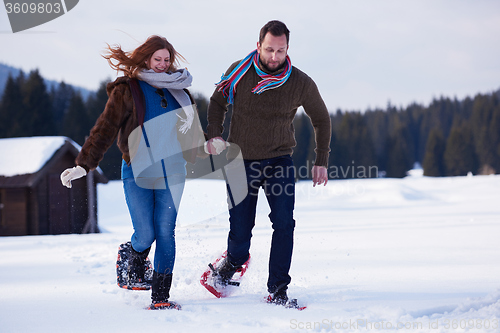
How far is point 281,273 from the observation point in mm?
3287

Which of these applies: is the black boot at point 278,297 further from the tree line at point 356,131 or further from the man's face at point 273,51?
the tree line at point 356,131

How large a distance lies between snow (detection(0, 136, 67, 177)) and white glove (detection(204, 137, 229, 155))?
12.0m

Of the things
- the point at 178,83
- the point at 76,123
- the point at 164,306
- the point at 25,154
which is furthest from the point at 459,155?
the point at 164,306

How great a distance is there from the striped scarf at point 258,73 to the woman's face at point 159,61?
19.0 inches

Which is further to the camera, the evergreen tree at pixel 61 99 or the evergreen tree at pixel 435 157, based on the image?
the evergreen tree at pixel 435 157

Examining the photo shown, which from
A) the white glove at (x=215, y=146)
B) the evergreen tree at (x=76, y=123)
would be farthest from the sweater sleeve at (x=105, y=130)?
the evergreen tree at (x=76, y=123)

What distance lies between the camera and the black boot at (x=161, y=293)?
3.07 metres

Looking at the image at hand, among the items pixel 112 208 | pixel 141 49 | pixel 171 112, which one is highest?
pixel 141 49

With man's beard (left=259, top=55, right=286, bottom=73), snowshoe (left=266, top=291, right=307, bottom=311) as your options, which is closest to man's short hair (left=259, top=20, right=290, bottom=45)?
man's beard (left=259, top=55, right=286, bottom=73)

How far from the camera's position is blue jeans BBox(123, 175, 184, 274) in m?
3.16

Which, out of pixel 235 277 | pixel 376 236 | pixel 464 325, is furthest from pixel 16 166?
pixel 464 325

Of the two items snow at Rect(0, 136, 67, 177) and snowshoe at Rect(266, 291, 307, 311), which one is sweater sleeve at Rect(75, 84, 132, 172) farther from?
snow at Rect(0, 136, 67, 177)

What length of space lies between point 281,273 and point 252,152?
3.05ft

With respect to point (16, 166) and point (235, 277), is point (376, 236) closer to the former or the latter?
point (235, 277)
